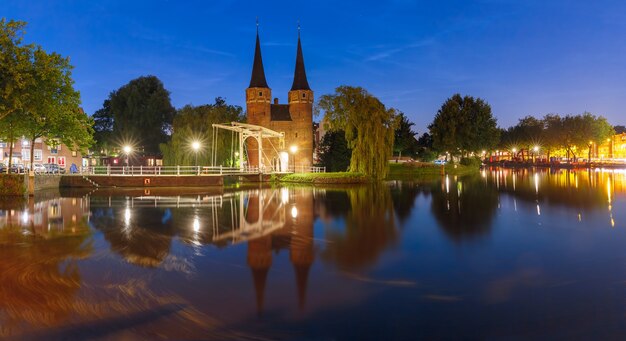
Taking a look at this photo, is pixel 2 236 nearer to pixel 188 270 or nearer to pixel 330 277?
pixel 188 270

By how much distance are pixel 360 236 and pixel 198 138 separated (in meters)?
35.3

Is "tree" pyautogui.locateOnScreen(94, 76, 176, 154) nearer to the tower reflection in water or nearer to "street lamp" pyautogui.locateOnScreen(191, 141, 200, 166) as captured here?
"street lamp" pyautogui.locateOnScreen(191, 141, 200, 166)

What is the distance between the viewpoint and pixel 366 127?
38562 millimetres

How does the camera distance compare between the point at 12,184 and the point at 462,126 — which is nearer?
the point at 12,184

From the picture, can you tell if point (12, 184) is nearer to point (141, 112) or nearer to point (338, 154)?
point (141, 112)

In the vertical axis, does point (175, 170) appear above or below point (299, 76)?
below

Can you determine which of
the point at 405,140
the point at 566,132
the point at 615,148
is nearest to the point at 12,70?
the point at 405,140

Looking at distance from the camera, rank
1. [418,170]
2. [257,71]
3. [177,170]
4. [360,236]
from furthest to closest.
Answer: [418,170] < [257,71] < [177,170] < [360,236]

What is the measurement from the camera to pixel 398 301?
24.3ft

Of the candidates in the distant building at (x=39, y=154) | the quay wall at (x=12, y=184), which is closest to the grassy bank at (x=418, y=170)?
the quay wall at (x=12, y=184)

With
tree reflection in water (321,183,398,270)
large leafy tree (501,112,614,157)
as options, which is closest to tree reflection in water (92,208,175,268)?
tree reflection in water (321,183,398,270)

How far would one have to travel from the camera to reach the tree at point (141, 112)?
188 ft

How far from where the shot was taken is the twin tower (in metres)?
55.0

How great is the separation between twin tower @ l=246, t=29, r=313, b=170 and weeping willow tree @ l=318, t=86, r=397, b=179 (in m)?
15.0
